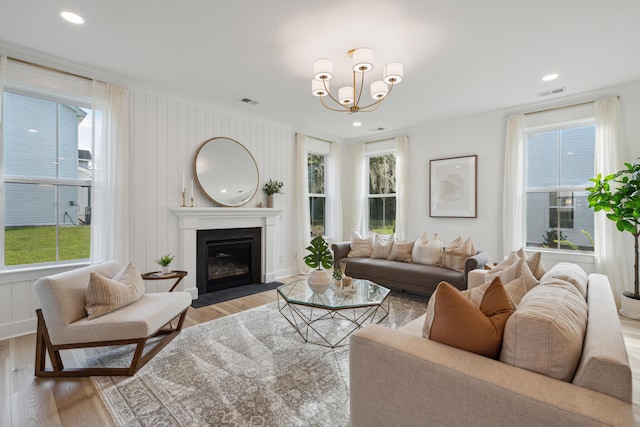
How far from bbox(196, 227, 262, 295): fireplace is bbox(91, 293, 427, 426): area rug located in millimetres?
1443

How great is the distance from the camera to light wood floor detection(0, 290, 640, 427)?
5.79ft

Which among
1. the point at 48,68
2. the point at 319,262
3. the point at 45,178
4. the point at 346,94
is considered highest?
the point at 48,68

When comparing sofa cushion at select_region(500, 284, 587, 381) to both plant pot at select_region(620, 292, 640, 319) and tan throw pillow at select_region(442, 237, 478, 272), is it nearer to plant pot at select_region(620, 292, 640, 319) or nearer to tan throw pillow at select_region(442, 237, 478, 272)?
tan throw pillow at select_region(442, 237, 478, 272)

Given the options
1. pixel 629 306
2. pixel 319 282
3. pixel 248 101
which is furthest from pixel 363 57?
pixel 629 306

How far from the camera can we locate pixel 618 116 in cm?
374

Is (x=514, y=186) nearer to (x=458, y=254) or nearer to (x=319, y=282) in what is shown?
(x=458, y=254)

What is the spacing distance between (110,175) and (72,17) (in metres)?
1.53

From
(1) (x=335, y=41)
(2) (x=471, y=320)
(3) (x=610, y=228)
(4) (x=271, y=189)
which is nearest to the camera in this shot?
(2) (x=471, y=320)

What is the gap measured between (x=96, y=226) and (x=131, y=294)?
127 cm

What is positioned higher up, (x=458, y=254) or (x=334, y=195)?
(x=334, y=195)

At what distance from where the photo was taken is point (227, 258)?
186 inches

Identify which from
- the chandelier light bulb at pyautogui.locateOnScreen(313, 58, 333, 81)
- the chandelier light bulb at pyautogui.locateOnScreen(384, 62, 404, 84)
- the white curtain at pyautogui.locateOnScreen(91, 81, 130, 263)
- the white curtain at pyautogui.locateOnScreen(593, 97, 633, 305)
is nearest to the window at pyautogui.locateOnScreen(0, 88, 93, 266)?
the white curtain at pyautogui.locateOnScreen(91, 81, 130, 263)

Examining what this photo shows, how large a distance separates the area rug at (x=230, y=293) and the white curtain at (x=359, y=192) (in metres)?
2.21

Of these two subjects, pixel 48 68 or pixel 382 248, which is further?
pixel 382 248
